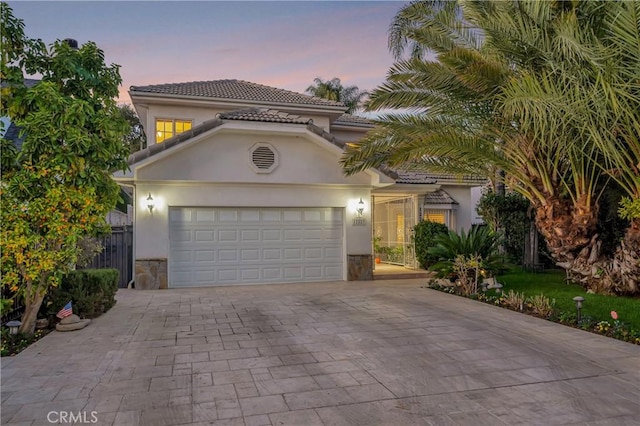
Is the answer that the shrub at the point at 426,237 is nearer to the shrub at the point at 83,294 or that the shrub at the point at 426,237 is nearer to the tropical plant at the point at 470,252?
the tropical plant at the point at 470,252

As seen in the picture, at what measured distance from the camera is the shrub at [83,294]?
25.7 ft

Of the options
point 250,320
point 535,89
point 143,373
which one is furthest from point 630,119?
point 143,373

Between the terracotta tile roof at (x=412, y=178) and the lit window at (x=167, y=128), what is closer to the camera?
the lit window at (x=167, y=128)

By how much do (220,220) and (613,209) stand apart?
10.6 metres

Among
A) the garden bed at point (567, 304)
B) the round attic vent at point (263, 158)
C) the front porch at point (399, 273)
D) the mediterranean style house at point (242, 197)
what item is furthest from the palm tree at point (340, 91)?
the garden bed at point (567, 304)

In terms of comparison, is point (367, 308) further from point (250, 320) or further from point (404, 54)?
point (404, 54)

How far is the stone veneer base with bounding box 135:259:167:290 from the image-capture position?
39.9 feet

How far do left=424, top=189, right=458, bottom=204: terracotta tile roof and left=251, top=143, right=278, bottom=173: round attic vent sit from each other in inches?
284

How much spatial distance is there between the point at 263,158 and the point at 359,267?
464cm

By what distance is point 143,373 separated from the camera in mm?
5152

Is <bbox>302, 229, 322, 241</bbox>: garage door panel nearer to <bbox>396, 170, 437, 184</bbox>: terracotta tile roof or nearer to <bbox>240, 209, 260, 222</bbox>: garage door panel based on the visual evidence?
<bbox>240, 209, 260, 222</bbox>: garage door panel

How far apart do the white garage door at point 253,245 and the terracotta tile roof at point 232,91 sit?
468 centimetres

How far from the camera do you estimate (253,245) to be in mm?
13219

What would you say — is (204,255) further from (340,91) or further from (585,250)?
(340,91)
